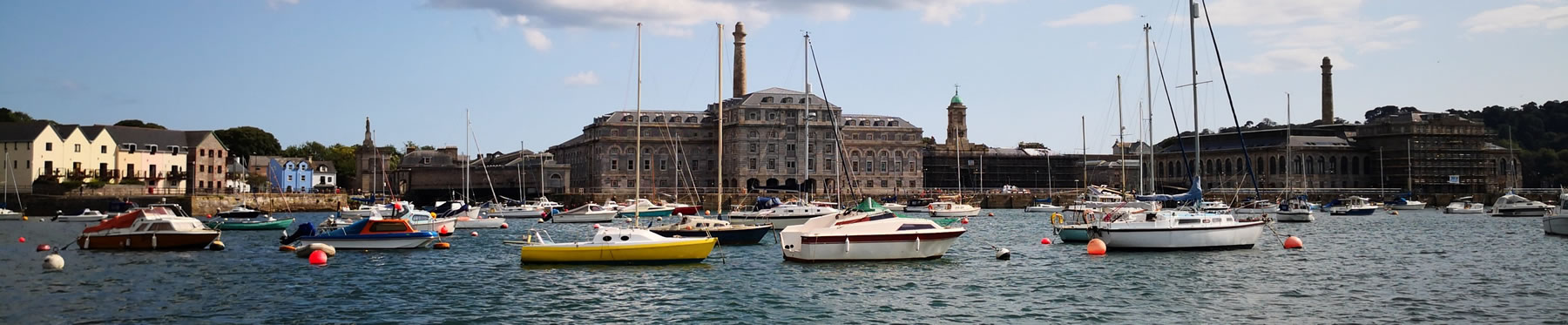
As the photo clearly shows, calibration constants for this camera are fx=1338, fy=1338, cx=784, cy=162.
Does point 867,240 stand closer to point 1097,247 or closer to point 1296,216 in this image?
point 1097,247

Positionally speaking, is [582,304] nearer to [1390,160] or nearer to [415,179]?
[415,179]

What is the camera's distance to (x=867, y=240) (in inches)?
1590

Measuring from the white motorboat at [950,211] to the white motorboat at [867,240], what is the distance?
177 ft

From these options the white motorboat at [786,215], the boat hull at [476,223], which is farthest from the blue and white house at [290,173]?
the white motorboat at [786,215]

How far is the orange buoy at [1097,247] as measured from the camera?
147ft

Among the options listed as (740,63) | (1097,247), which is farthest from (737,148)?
(1097,247)

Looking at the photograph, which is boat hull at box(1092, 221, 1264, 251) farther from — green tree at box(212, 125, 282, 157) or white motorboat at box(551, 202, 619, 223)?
green tree at box(212, 125, 282, 157)

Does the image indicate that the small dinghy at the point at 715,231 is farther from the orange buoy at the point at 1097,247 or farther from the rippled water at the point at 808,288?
the orange buoy at the point at 1097,247

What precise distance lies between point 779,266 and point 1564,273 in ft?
73.5

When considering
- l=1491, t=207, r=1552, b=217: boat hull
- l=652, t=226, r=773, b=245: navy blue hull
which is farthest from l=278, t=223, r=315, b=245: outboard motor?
l=1491, t=207, r=1552, b=217: boat hull

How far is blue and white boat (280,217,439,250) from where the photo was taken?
48.1 metres

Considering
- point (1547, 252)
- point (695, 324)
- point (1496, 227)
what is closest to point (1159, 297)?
point (695, 324)

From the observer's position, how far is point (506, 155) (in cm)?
17275

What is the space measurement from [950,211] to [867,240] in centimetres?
5725
